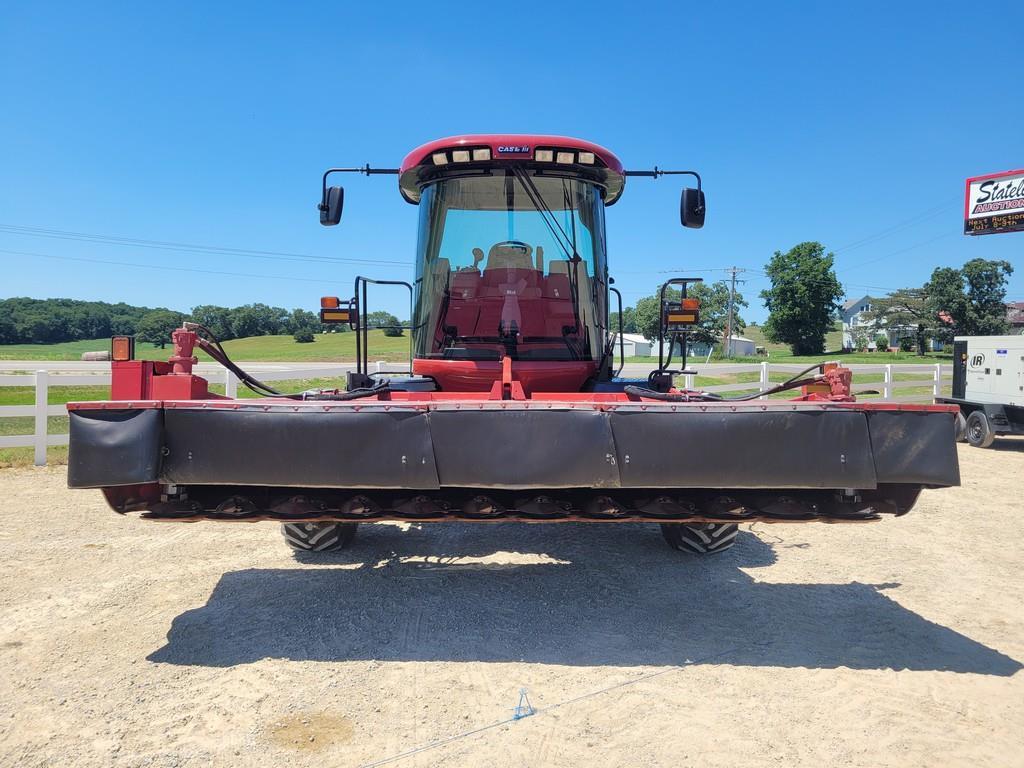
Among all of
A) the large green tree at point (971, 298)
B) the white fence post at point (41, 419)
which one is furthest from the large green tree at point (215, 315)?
the large green tree at point (971, 298)

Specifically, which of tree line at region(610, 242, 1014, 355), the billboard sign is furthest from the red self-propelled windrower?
tree line at region(610, 242, 1014, 355)

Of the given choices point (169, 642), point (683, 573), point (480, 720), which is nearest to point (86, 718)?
point (169, 642)

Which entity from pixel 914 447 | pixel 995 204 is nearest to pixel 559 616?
pixel 914 447

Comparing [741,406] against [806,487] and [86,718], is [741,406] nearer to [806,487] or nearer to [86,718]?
[806,487]

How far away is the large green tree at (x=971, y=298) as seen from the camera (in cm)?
5656

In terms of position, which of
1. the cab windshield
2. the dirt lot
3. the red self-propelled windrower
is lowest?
the dirt lot

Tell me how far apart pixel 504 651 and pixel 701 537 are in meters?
1.90

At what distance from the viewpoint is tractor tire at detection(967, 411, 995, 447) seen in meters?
11.3

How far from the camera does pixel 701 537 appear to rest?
455 centimetres

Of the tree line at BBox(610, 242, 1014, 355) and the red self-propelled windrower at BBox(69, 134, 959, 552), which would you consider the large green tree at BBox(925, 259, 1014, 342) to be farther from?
the red self-propelled windrower at BBox(69, 134, 959, 552)

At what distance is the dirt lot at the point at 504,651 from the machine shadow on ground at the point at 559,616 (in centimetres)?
2

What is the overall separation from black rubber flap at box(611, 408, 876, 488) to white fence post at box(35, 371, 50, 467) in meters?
8.56

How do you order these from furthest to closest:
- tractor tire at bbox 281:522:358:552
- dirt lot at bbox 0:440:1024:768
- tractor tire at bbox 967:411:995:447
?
tractor tire at bbox 967:411:995:447 < tractor tire at bbox 281:522:358:552 < dirt lot at bbox 0:440:1024:768

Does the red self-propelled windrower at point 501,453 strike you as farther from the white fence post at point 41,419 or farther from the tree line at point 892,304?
the tree line at point 892,304
